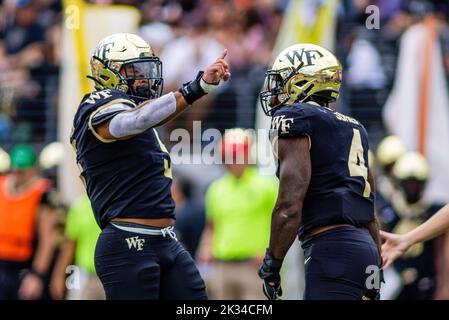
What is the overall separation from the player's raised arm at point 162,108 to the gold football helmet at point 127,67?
0.38m

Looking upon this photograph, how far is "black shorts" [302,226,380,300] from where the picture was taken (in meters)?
6.93

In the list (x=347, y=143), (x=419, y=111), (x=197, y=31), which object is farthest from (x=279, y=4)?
(x=347, y=143)

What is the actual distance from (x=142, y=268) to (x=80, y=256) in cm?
461

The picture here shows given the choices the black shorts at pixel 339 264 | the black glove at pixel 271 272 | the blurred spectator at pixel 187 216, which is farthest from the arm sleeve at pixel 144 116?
the blurred spectator at pixel 187 216

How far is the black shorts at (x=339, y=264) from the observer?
273 inches

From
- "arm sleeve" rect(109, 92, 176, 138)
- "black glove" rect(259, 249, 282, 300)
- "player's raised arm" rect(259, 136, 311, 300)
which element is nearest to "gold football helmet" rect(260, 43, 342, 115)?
"player's raised arm" rect(259, 136, 311, 300)

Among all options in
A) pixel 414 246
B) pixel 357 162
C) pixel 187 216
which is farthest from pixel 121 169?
pixel 187 216

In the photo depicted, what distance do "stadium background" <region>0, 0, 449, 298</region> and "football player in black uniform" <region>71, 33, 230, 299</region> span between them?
4050 millimetres

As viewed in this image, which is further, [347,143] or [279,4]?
[279,4]

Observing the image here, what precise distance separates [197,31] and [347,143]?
7.19 meters

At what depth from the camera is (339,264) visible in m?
6.93

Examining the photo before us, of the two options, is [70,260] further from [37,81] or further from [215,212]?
[37,81]

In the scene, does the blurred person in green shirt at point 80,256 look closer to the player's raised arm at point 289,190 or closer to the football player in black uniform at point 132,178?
the football player in black uniform at point 132,178

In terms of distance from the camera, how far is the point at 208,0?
15.0 metres
